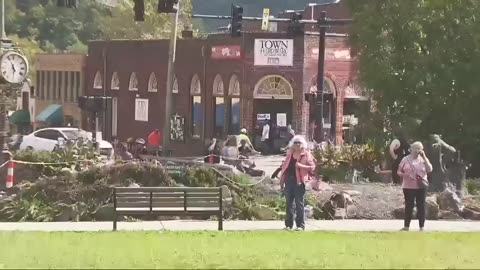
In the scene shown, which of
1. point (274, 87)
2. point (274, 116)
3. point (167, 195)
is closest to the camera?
point (167, 195)

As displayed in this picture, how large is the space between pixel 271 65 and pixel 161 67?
11.1 metres

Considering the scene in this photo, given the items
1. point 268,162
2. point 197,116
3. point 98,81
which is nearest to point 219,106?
point 197,116

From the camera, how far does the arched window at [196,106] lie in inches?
2355

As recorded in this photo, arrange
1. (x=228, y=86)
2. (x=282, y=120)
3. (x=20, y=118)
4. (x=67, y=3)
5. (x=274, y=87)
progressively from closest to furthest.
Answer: (x=67, y=3) < (x=274, y=87) < (x=282, y=120) < (x=228, y=86) < (x=20, y=118)

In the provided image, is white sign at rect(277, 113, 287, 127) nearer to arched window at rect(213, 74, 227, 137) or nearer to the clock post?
arched window at rect(213, 74, 227, 137)

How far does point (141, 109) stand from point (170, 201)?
45.4 metres

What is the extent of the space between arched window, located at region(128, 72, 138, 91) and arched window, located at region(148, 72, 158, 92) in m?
1.66

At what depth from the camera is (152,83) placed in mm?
64750

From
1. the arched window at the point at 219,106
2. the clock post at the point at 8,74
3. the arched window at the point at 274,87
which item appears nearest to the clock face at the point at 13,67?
the clock post at the point at 8,74

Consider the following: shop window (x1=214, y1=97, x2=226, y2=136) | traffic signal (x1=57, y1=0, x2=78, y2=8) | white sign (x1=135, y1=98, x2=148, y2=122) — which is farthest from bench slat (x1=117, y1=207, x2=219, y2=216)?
white sign (x1=135, y1=98, x2=148, y2=122)

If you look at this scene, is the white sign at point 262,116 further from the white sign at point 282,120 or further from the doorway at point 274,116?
the white sign at point 282,120

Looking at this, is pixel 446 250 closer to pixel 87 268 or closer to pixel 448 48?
pixel 87 268

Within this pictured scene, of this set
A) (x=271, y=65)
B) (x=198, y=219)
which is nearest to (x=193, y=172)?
(x=198, y=219)

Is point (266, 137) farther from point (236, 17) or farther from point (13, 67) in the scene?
point (13, 67)
